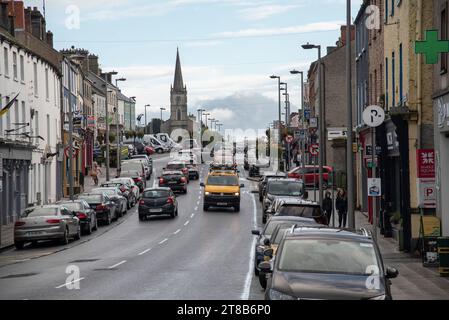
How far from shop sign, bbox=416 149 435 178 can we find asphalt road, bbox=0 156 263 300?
5695 millimetres

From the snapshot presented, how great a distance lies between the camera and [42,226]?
3231 cm

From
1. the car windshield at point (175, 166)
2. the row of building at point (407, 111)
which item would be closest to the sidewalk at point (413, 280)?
the row of building at point (407, 111)

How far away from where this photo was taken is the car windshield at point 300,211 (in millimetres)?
27438

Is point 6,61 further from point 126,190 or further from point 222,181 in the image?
point 222,181

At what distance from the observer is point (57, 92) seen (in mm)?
62438

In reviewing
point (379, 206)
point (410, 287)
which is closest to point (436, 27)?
point (410, 287)

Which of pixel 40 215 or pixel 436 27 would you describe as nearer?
pixel 436 27

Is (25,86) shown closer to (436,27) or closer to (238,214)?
(238,214)

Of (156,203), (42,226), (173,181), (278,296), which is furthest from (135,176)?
(278,296)

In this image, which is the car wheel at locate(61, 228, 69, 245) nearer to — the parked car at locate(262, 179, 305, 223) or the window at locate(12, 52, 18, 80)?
the parked car at locate(262, 179, 305, 223)

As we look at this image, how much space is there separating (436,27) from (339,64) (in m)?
50.9

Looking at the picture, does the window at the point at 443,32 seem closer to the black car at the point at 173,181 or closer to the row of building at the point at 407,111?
the row of building at the point at 407,111

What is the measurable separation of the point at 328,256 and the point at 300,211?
14099mm

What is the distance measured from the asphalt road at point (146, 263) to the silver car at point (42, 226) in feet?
1.64
